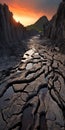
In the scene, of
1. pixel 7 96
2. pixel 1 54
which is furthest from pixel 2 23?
pixel 7 96

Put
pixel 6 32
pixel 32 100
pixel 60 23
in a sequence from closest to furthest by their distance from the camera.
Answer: pixel 32 100, pixel 6 32, pixel 60 23

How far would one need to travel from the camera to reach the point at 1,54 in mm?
25734

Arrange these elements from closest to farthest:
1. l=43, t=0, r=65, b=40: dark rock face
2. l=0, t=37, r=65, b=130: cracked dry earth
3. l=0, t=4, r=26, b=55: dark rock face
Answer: l=0, t=37, r=65, b=130: cracked dry earth
l=0, t=4, r=26, b=55: dark rock face
l=43, t=0, r=65, b=40: dark rock face

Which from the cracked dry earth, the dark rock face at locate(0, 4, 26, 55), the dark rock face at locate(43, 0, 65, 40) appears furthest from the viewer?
the dark rock face at locate(43, 0, 65, 40)

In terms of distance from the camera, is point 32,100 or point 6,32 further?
point 6,32

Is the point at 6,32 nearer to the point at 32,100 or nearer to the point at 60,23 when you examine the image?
the point at 60,23

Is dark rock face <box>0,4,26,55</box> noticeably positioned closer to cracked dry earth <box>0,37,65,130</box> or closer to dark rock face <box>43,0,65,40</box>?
dark rock face <box>43,0,65,40</box>

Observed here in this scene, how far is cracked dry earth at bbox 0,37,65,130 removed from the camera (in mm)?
9040

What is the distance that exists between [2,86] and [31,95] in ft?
9.83

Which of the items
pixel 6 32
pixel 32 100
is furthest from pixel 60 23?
pixel 32 100

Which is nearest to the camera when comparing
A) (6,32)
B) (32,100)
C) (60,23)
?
(32,100)

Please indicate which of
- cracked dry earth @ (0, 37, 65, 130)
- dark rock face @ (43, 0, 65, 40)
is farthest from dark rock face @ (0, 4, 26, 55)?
cracked dry earth @ (0, 37, 65, 130)

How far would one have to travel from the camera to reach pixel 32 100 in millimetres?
11445

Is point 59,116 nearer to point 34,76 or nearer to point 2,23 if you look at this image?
point 34,76
